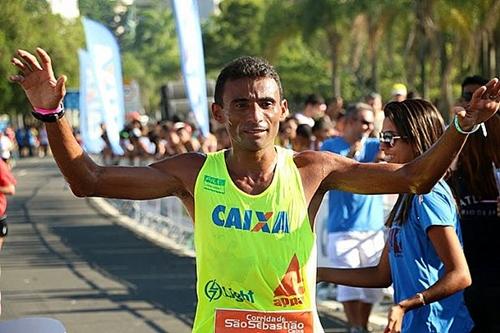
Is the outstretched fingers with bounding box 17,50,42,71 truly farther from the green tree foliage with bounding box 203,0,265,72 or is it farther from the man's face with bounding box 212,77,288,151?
the green tree foliage with bounding box 203,0,265,72

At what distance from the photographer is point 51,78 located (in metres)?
4.08

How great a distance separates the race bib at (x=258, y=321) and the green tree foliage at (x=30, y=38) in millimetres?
40675

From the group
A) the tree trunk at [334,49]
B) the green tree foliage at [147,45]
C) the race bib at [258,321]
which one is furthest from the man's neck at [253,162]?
the green tree foliage at [147,45]

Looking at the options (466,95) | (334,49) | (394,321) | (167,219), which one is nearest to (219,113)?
(394,321)

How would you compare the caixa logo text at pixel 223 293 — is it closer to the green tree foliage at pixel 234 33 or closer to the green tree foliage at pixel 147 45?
the green tree foliage at pixel 234 33

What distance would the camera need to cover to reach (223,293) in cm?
424

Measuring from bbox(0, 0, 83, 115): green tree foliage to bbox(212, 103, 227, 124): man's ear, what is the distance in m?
40.4

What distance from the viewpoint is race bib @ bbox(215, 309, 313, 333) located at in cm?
420

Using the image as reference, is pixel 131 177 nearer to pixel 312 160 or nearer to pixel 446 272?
pixel 312 160

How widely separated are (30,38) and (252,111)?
56288 millimetres

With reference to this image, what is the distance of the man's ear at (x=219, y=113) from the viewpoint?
4.35m

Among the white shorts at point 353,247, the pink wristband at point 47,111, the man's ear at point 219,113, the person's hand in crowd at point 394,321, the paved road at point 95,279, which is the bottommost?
the paved road at point 95,279

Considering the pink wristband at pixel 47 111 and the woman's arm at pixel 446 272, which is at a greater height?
the pink wristband at pixel 47 111

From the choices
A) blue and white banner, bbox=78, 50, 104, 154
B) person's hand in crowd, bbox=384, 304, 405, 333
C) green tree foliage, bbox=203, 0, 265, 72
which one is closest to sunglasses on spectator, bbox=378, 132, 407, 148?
person's hand in crowd, bbox=384, 304, 405, 333
